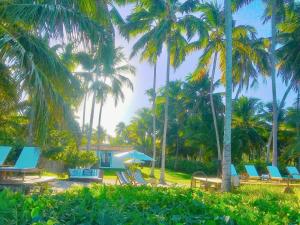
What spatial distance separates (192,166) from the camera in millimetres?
33781

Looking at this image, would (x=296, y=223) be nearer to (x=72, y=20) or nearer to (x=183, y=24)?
(x=72, y=20)

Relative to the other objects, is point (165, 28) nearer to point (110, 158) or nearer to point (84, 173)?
point (84, 173)

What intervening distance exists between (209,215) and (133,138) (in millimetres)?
45708

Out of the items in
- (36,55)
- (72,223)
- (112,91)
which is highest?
(112,91)

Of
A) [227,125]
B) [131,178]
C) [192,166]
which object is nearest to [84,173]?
[131,178]

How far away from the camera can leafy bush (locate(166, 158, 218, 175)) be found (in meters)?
31.7

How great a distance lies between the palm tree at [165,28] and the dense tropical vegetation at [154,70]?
6cm

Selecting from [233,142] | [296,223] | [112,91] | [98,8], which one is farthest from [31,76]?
[233,142]

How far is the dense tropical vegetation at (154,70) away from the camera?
8273 mm

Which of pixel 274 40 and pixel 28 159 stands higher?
pixel 274 40

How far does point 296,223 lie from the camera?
2.81 meters

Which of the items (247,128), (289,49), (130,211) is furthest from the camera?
(247,128)

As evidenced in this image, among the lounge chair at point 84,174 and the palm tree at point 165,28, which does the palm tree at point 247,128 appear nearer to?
the palm tree at point 165,28

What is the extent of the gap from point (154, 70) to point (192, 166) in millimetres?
11864
